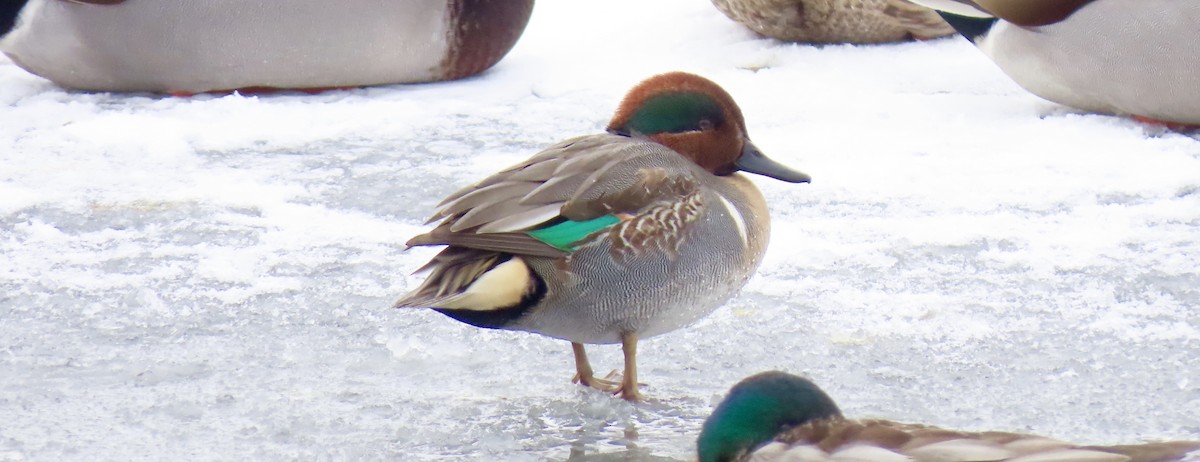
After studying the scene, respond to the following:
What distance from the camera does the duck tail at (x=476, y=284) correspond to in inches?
104

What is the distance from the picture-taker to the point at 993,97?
→ 18.1ft

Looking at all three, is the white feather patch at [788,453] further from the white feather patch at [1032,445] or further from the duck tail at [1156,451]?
the duck tail at [1156,451]

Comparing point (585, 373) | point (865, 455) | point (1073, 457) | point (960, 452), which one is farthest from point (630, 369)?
point (1073, 457)

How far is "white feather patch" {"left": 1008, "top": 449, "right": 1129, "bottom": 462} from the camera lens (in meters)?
1.83

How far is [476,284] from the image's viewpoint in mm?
2666

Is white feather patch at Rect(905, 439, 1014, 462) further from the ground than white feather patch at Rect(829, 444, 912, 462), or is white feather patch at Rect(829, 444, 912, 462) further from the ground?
white feather patch at Rect(905, 439, 1014, 462)

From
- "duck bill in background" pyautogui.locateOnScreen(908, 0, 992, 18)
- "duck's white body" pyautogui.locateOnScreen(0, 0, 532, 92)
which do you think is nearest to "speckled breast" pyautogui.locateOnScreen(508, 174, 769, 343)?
"duck bill in background" pyautogui.locateOnScreen(908, 0, 992, 18)

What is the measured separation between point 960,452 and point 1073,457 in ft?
0.45

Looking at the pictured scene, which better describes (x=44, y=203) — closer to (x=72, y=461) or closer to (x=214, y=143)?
(x=214, y=143)

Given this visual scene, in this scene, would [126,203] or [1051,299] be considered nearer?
[1051,299]

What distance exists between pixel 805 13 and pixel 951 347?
3.42 metres

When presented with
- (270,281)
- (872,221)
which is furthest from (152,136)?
(872,221)

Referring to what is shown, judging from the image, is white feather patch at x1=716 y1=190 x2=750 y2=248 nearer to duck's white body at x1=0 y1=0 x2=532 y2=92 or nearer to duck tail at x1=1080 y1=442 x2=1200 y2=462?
duck tail at x1=1080 y1=442 x2=1200 y2=462

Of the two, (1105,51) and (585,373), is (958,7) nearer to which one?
(1105,51)
